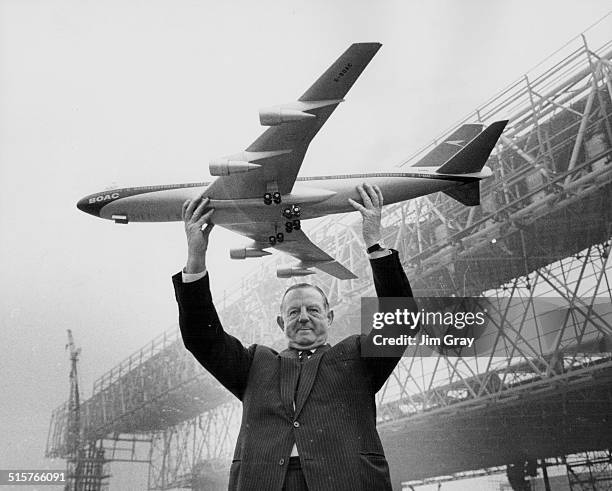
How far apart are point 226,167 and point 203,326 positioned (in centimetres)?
136

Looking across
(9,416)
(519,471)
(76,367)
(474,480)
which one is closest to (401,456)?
(474,480)

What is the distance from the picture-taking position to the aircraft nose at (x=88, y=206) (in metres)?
4.04

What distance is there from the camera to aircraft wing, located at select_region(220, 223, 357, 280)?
3.79m

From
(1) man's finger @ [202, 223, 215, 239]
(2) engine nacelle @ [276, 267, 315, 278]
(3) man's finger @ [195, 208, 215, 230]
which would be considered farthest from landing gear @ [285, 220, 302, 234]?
(3) man's finger @ [195, 208, 215, 230]

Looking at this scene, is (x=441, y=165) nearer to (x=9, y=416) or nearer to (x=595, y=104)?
(x=595, y=104)

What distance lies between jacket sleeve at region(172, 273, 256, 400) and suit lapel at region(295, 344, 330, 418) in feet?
1.01

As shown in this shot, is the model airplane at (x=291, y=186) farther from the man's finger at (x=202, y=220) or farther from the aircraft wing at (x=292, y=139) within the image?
the man's finger at (x=202, y=220)

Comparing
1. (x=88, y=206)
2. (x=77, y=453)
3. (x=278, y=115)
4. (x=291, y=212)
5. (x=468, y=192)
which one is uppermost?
(x=278, y=115)

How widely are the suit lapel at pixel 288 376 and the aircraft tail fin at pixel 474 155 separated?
202cm

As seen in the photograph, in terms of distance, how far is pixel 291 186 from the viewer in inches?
148

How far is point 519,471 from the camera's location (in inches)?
244

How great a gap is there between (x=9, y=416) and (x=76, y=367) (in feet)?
2.37

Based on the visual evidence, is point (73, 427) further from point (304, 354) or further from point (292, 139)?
point (304, 354)

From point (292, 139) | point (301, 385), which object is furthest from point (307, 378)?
point (292, 139)
